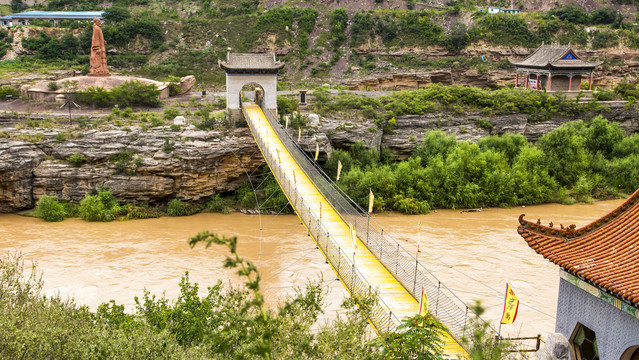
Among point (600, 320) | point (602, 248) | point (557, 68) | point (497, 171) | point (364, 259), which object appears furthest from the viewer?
point (557, 68)

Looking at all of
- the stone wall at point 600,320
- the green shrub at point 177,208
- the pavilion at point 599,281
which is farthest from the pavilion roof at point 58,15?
the stone wall at point 600,320

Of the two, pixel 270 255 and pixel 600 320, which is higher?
pixel 600 320

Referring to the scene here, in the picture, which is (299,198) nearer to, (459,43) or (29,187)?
(29,187)

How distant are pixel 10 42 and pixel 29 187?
23.1 meters

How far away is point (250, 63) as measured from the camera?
2598 centimetres

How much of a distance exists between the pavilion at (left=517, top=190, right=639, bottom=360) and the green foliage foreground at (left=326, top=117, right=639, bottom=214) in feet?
48.2

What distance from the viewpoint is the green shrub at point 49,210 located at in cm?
2301

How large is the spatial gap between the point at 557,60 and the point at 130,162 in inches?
931

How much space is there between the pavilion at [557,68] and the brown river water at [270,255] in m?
11.4

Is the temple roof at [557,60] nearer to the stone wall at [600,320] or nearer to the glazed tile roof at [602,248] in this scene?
the glazed tile roof at [602,248]

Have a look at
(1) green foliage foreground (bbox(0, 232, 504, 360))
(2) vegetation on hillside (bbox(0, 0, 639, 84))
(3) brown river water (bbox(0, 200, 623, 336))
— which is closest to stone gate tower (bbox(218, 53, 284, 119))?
(3) brown river water (bbox(0, 200, 623, 336))

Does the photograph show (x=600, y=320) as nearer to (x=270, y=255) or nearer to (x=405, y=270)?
(x=405, y=270)

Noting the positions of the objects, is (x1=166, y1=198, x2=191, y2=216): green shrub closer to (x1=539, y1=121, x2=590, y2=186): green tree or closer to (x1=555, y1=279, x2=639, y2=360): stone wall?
(x1=539, y1=121, x2=590, y2=186): green tree

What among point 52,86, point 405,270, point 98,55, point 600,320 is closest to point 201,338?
point 405,270
